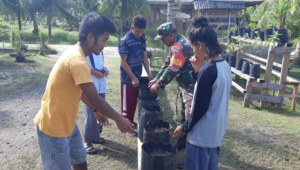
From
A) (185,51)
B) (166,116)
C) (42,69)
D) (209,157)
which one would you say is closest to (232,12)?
(42,69)

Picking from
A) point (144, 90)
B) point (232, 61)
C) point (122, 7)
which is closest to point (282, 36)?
point (232, 61)

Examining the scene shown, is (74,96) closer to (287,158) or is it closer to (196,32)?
(196,32)

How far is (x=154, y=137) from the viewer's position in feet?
10.1

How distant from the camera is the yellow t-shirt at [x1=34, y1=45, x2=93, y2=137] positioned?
193 centimetres

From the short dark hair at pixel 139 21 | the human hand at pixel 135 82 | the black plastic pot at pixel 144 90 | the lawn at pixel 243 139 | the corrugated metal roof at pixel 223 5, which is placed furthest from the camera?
the corrugated metal roof at pixel 223 5

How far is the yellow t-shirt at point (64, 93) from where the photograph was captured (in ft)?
6.32

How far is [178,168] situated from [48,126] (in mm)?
2021

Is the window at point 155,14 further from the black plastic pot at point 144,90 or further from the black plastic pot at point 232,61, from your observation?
the black plastic pot at point 144,90

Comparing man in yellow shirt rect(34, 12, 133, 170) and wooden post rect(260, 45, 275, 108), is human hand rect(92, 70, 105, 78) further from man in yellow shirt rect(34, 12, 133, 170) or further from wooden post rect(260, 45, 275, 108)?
wooden post rect(260, 45, 275, 108)

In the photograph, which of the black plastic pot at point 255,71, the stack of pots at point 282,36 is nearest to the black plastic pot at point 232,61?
the black plastic pot at point 255,71

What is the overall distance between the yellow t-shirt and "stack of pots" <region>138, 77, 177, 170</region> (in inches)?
34.1

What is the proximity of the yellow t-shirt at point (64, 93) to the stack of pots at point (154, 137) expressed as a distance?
87cm

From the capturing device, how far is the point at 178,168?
11.5ft

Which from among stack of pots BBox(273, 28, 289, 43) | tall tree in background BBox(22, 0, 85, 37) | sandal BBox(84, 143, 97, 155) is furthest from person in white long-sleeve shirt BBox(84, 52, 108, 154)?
tall tree in background BBox(22, 0, 85, 37)
